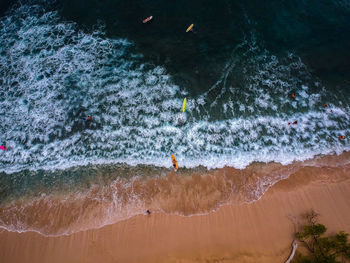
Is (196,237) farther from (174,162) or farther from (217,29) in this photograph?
(217,29)

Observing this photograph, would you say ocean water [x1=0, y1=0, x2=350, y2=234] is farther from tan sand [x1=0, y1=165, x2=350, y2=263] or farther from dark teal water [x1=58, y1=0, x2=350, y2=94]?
tan sand [x1=0, y1=165, x2=350, y2=263]

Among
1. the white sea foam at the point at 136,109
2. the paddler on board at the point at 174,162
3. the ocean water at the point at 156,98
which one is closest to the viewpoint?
the ocean water at the point at 156,98

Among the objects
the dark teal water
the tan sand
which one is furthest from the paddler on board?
the dark teal water

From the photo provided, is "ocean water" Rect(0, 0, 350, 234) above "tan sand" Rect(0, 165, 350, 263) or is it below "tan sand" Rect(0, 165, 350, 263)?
above

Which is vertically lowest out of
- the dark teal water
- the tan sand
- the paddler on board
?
the tan sand

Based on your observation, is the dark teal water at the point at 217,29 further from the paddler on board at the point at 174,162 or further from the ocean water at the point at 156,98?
the paddler on board at the point at 174,162

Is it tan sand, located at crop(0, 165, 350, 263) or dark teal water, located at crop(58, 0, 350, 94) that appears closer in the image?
tan sand, located at crop(0, 165, 350, 263)

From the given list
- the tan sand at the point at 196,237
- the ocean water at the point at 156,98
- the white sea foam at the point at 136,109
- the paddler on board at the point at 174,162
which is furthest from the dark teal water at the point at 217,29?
the tan sand at the point at 196,237

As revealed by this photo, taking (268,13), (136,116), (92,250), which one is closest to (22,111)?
(136,116)
